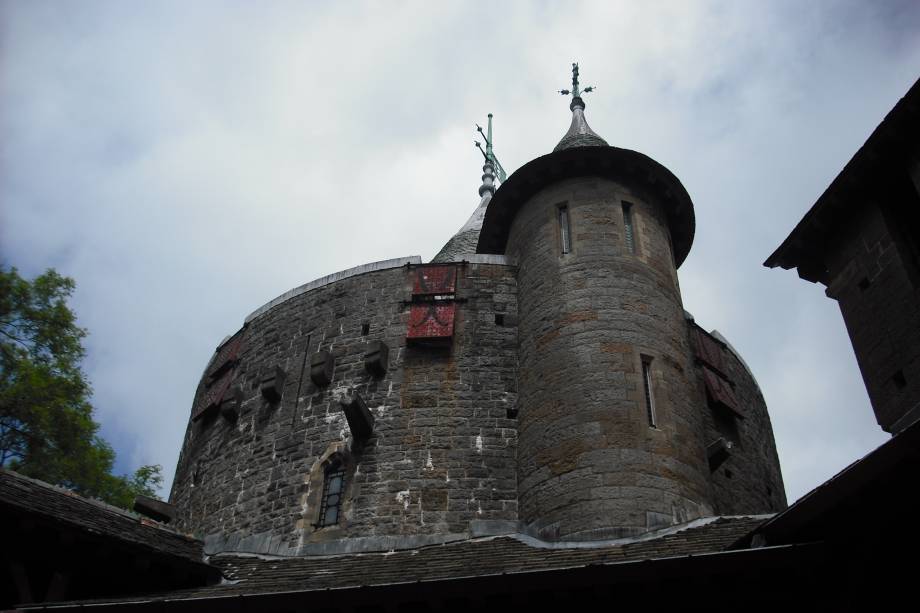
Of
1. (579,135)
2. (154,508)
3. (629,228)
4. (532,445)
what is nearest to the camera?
(532,445)

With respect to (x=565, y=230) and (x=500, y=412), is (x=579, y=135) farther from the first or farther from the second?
(x=500, y=412)

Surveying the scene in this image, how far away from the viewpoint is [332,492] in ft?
47.3

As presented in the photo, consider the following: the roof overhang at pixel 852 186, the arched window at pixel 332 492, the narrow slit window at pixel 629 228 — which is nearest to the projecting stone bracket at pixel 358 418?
the arched window at pixel 332 492

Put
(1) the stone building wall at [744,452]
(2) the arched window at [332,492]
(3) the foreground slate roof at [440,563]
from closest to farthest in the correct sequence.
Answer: (3) the foreground slate roof at [440,563]
(2) the arched window at [332,492]
(1) the stone building wall at [744,452]

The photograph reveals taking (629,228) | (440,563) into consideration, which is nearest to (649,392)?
(629,228)

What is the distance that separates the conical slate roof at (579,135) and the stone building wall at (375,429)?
2.85 m

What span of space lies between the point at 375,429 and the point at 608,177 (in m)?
6.00

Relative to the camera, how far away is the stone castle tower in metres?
12.5

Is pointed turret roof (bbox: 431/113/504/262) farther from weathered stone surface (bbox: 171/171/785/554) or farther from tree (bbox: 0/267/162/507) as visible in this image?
tree (bbox: 0/267/162/507)

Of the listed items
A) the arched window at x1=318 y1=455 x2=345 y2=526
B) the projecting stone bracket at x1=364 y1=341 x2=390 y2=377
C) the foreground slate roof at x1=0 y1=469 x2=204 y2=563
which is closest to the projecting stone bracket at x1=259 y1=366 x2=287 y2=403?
the projecting stone bracket at x1=364 y1=341 x2=390 y2=377

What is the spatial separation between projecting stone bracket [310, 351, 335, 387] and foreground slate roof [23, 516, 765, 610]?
3.84 meters

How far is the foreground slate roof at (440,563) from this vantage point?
9.14 meters

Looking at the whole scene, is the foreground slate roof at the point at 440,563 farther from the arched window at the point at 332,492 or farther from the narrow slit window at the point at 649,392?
the narrow slit window at the point at 649,392

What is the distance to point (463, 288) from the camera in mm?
16328
